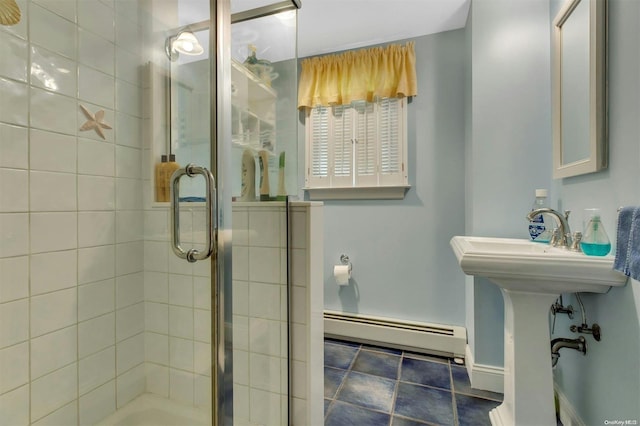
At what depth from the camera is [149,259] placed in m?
1.36

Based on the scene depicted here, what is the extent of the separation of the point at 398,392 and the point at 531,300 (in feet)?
2.94

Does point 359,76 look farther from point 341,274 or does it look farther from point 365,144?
point 341,274

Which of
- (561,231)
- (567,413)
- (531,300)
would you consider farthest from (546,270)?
(567,413)

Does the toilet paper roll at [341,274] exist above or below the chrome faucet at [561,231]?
below

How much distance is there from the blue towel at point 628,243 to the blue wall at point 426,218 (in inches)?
49.7

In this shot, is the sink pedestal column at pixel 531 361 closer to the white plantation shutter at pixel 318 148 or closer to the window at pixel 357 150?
the window at pixel 357 150

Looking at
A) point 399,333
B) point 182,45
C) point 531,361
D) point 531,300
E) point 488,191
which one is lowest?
point 399,333

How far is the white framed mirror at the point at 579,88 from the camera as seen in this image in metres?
1.13

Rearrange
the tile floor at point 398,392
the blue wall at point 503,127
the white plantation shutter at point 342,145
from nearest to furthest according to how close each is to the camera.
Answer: the tile floor at point 398,392, the blue wall at point 503,127, the white plantation shutter at point 342,145

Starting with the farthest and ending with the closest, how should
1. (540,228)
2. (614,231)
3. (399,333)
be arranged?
(399,333), (540,228), (614,231)

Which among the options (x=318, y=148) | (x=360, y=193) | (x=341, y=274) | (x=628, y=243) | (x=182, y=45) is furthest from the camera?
(x=318, y=148)

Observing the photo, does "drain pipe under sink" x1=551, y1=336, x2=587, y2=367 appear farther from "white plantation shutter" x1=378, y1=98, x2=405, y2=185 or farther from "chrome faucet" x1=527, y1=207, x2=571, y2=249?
"white plantation shutter" x1=378, y1=98, x2=405, y2=185

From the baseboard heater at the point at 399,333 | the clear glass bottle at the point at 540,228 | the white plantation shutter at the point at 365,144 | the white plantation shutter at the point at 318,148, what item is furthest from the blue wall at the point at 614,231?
the white plantation shutter at the point at 318,148

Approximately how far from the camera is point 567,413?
138cm
